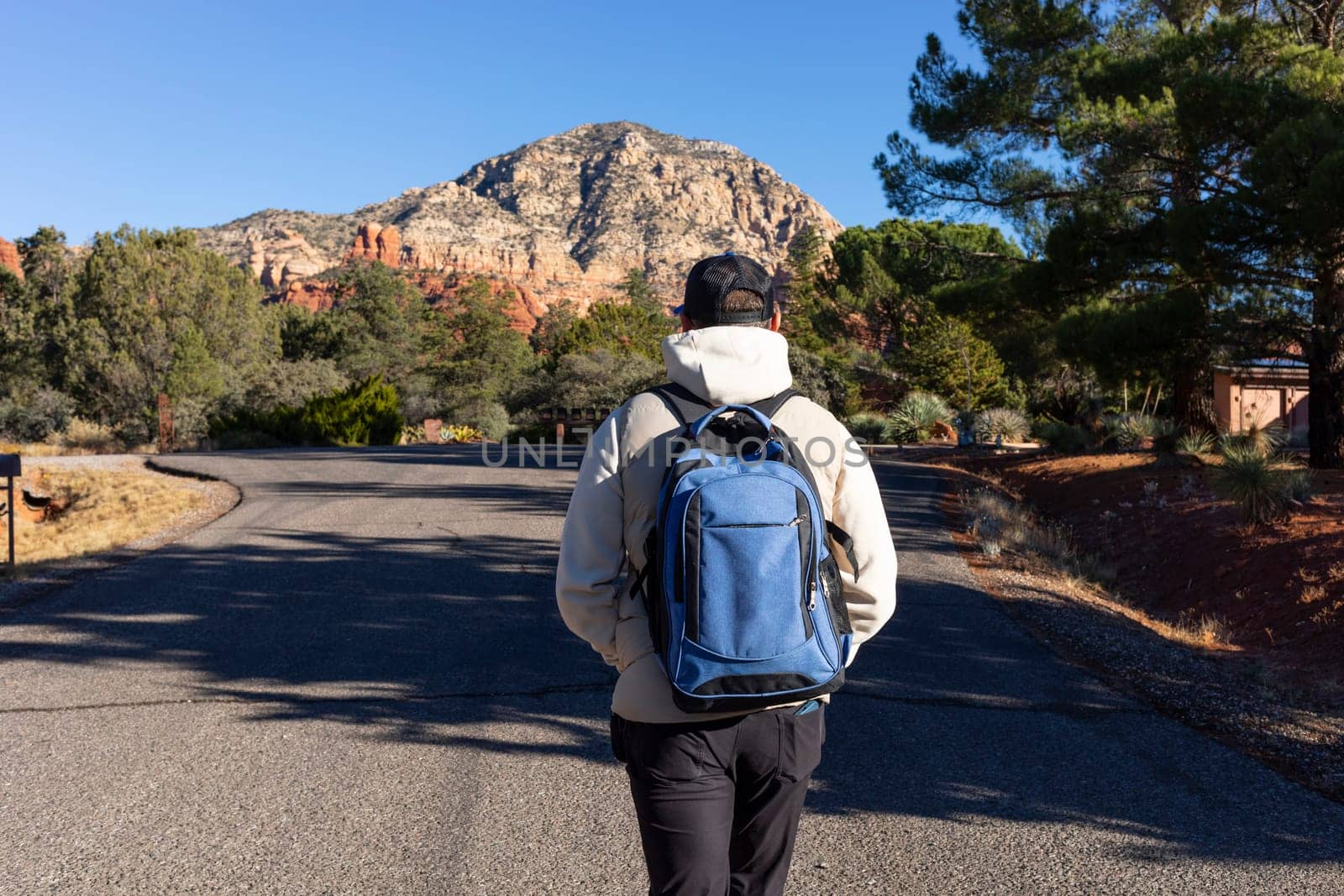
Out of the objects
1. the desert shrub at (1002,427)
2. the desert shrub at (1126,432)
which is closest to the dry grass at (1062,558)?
the desert shrub at (1126,432)

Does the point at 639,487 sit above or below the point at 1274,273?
below

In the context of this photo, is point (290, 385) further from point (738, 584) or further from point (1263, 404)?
point (738, 584)

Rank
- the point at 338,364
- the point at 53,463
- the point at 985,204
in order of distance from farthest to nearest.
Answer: the point at 338,364
the point at 53,463
the point at 985,204

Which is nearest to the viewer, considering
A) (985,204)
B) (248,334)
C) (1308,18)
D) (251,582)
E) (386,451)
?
(251,582)

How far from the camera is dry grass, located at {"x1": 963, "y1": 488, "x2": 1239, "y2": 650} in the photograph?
9.77 metres

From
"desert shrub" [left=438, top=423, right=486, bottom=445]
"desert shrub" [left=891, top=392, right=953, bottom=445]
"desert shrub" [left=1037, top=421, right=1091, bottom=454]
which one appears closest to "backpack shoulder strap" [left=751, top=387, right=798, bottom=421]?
"desert shrub" [left=1037, top=421, right=1091, bottom=454]

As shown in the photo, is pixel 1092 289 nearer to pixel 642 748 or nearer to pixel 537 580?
pixel 537 580

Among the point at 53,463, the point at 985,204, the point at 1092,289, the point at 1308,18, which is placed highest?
the point at 1308,18

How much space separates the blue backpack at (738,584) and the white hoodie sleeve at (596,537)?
0.12 metres

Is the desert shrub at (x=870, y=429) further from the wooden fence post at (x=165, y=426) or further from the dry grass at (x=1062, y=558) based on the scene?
the wooden fence post at (x=165, y=426)

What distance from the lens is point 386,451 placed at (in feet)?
84.9

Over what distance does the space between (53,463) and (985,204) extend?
761 inches

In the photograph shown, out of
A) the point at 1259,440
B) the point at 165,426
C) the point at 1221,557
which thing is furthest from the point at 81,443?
the point at 1221,557

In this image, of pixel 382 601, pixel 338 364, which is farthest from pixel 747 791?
pixel 338 364
